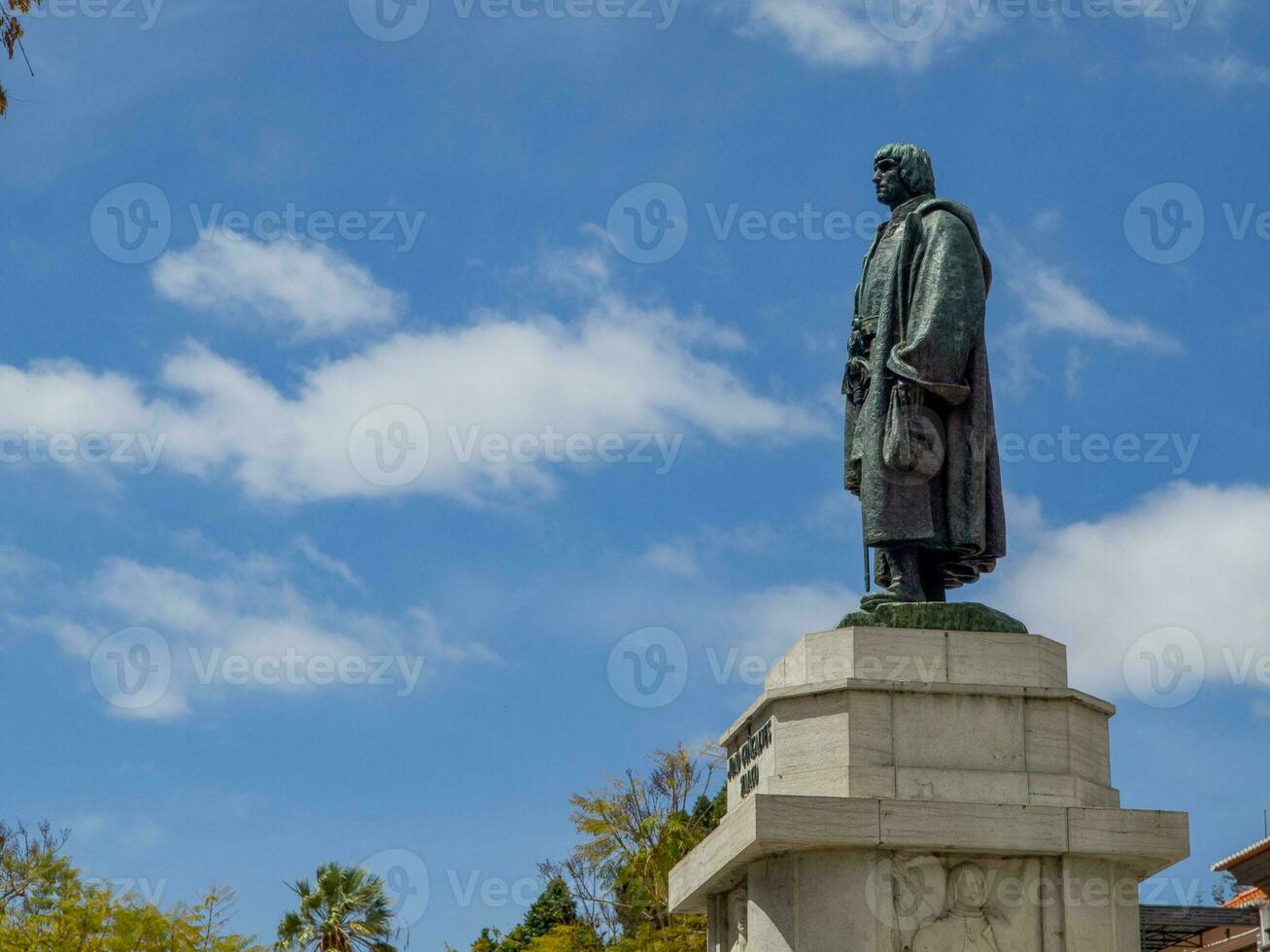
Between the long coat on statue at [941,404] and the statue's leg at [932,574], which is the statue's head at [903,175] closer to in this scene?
the long coat on statue at [941,404]

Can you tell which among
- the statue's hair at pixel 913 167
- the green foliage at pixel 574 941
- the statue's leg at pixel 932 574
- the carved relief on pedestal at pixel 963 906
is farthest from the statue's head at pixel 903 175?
the green foliage at pixel 574 941

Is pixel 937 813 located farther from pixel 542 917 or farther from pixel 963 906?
pixel 542 917

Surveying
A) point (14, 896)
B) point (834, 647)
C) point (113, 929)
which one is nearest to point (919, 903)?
point (834, 647)

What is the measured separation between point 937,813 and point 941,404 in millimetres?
3320

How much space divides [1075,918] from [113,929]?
68.5 ft

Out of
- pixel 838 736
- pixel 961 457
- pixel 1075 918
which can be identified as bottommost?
pixel 1075 918

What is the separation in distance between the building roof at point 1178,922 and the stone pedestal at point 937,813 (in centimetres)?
3326

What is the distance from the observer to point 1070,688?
1269 cm

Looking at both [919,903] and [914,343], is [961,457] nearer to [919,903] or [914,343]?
[914,343]

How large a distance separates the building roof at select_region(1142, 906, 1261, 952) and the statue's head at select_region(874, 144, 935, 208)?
1293 inches

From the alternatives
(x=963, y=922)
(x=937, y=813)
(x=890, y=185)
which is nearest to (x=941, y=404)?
(x=890, y=185)

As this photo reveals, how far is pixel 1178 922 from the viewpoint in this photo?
146ft

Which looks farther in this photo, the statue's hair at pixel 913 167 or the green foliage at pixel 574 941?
the green foliage at pixel 574 941

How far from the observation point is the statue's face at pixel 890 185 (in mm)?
14672
